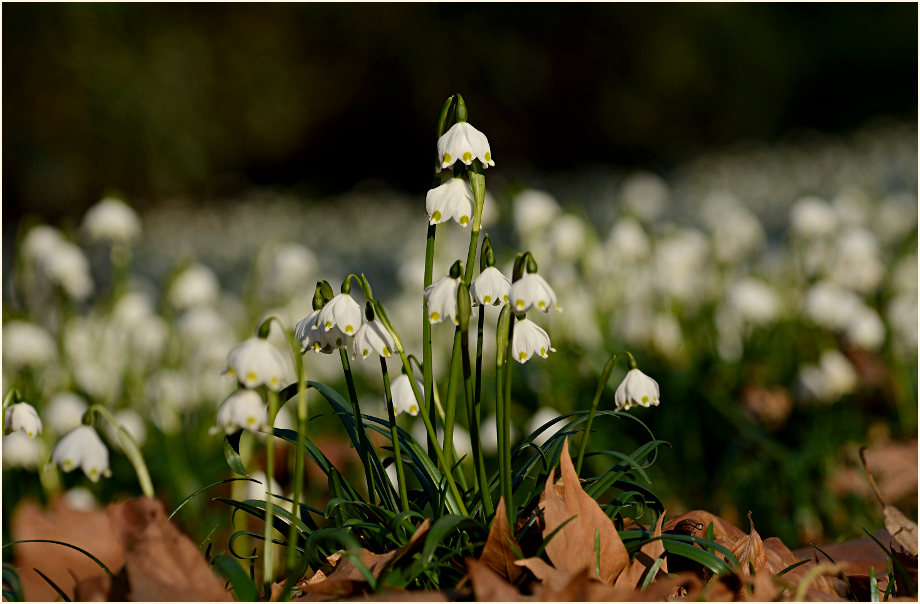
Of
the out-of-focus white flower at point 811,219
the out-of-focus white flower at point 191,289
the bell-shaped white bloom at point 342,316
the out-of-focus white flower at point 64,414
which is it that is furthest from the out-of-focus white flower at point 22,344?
the out-of-focus white flower at point 811,219

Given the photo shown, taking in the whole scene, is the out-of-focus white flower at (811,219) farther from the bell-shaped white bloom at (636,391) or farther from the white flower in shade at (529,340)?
the white flower in shade at (529,340)

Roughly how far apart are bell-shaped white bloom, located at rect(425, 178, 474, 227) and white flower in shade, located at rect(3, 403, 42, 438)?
756 millimetres

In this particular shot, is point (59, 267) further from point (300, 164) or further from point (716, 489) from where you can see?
point (300, 164)

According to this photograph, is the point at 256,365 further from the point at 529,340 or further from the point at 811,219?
the point at 811,219

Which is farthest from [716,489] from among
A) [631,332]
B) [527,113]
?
[527,113]

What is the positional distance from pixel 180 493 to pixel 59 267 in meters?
0.84

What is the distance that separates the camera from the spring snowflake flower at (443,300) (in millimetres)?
1352

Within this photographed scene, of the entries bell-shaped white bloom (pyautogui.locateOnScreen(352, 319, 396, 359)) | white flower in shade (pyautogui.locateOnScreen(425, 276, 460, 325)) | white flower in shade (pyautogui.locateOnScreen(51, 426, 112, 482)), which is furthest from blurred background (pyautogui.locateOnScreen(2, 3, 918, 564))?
white flower in shade (pyautogui.locateOnScreen(425, 276, 460, 325))

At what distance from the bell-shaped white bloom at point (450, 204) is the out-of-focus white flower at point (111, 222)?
191 centimetres

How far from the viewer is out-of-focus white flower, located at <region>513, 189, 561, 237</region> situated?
10.9ft

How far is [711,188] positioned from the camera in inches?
384

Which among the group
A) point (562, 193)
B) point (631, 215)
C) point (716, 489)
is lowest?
point (716, 489)

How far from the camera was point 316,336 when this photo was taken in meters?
1.43

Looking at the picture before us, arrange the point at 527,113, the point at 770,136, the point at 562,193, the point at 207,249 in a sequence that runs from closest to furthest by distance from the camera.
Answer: the point at 207,249 < the point at 562,193 < the point at 527,113 < the point at 770,136
